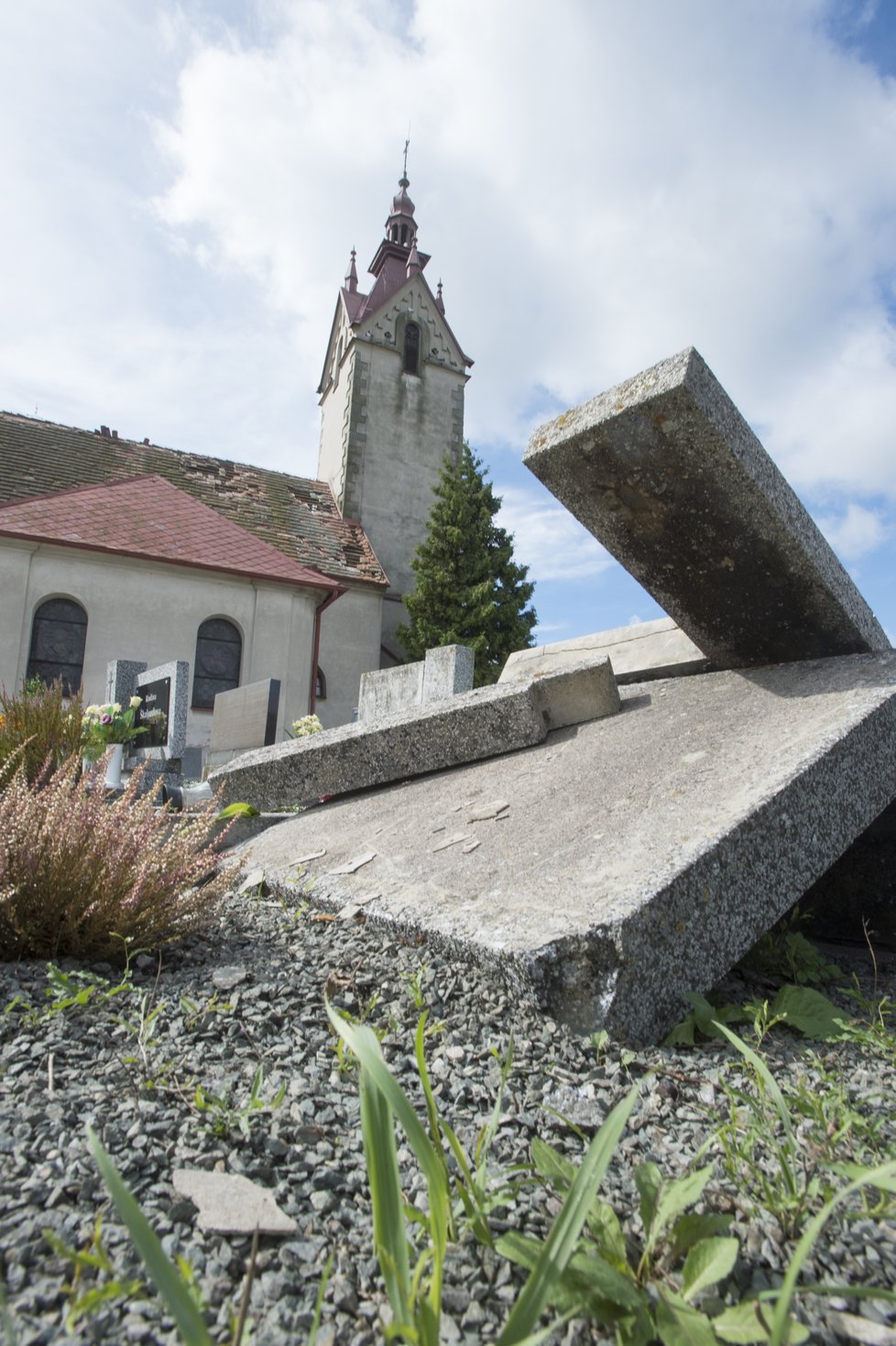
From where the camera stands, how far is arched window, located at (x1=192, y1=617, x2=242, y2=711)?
17.5 metres

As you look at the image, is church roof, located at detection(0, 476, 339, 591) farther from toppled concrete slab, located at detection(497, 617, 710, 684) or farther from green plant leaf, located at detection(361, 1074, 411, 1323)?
green plant leaf, located at detection(361, 1074, 411, 1323)

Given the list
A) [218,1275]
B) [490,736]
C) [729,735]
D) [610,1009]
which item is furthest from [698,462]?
[218,1275]

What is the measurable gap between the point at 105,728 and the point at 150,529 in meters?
10.2

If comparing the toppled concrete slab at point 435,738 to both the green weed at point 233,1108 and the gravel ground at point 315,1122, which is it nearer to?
the gravel ground at point 315,1122

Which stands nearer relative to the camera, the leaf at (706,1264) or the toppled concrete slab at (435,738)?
the leaf at (706,1264)

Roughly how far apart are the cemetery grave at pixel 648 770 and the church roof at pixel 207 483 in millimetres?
16457

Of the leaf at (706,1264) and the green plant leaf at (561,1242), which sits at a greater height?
the green plant leaf at (561,1242)

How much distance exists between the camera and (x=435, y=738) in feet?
11.5

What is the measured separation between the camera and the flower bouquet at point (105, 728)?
26.1 feet

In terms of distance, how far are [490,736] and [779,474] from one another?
154 centimetres

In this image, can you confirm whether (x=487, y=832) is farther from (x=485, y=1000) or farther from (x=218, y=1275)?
(x=218, y=1275)

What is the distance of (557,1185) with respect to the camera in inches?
42.3

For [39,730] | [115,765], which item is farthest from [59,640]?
[39,730]

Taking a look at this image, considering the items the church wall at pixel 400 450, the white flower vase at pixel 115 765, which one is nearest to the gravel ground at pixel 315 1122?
the white flower vase at pixel 115 765
